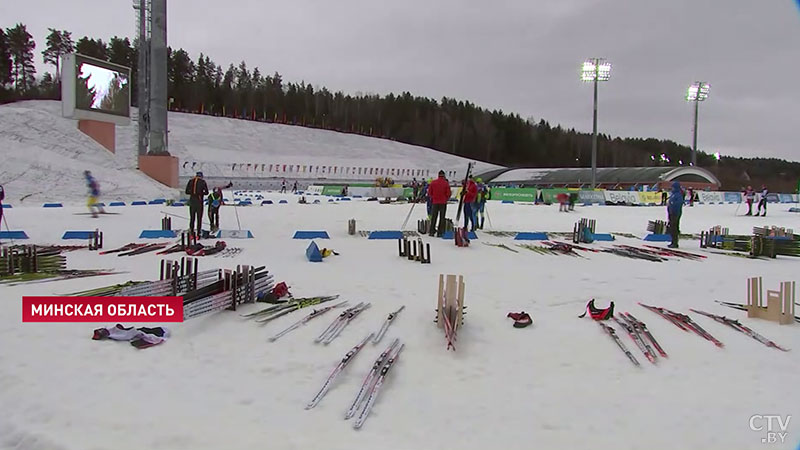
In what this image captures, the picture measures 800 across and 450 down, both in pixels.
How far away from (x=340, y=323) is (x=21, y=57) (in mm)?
100785

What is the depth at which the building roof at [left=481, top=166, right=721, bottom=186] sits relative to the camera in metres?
52.1

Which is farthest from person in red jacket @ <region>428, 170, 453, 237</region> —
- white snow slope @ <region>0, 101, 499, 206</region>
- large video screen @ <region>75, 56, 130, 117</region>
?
large video screen @ <region>75, 56, 130, 117</region>

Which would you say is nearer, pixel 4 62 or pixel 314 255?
pixel 314 255

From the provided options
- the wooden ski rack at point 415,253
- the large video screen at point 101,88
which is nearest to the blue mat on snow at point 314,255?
the wooden ski rack at point 415,253

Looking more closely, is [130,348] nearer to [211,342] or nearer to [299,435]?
[211,342]

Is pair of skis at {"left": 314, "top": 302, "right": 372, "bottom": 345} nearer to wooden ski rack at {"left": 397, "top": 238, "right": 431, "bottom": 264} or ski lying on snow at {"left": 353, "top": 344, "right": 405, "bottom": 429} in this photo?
ski lying on snow at {"left": 353, "top": 344, "right": 405, "bottom": 429}

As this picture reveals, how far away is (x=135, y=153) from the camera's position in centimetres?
6088

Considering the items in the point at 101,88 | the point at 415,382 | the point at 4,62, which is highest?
the point at 4,62

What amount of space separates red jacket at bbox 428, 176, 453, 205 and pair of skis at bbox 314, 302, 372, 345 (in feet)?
23.8

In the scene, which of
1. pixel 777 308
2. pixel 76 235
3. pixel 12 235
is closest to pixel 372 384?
pixel 777 308

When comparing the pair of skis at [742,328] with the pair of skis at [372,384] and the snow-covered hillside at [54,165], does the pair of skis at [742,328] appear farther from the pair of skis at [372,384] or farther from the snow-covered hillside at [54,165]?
the snow-covered hillside at [54,165]

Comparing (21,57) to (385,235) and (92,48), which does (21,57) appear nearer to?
(92,48)

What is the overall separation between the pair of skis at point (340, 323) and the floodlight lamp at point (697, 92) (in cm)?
4849

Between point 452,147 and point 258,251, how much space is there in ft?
320
